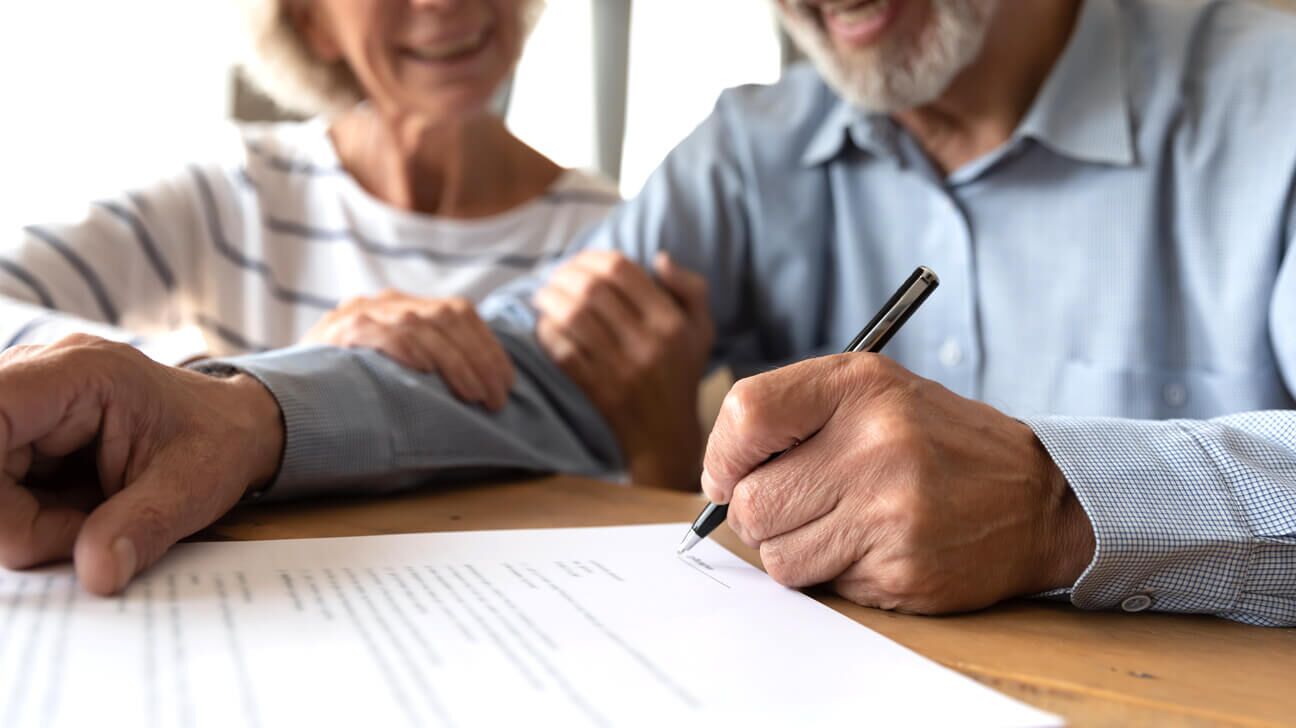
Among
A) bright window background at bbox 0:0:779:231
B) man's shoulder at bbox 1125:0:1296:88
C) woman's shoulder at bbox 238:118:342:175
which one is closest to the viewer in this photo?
man's shoulder at bbox 1125:0:1296:88

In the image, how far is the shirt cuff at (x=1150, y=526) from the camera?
1.82 feet

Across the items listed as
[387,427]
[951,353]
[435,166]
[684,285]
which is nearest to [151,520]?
[387,427]

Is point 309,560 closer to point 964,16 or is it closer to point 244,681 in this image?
point 244,681

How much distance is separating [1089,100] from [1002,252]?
18cm

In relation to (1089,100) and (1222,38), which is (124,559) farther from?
(1222,38)

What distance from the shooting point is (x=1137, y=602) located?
573 millimetres

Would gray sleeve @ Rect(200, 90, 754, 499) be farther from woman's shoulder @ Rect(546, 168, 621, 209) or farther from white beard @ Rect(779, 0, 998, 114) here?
woman's shoulder @ Rect(546, 168, 621, 209)

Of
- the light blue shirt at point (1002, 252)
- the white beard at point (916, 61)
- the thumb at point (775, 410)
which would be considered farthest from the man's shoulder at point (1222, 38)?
the thumb at point (775, 410)

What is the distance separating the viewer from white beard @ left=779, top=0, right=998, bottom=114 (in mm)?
1101

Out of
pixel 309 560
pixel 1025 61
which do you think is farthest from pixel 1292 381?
pixel 309 560

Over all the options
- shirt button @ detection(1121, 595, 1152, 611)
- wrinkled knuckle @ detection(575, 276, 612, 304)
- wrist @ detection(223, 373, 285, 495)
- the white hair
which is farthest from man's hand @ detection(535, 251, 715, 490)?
the white hair

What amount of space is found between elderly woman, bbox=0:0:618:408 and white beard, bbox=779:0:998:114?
23.8 inches

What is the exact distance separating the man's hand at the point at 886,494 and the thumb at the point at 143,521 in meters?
0.29
